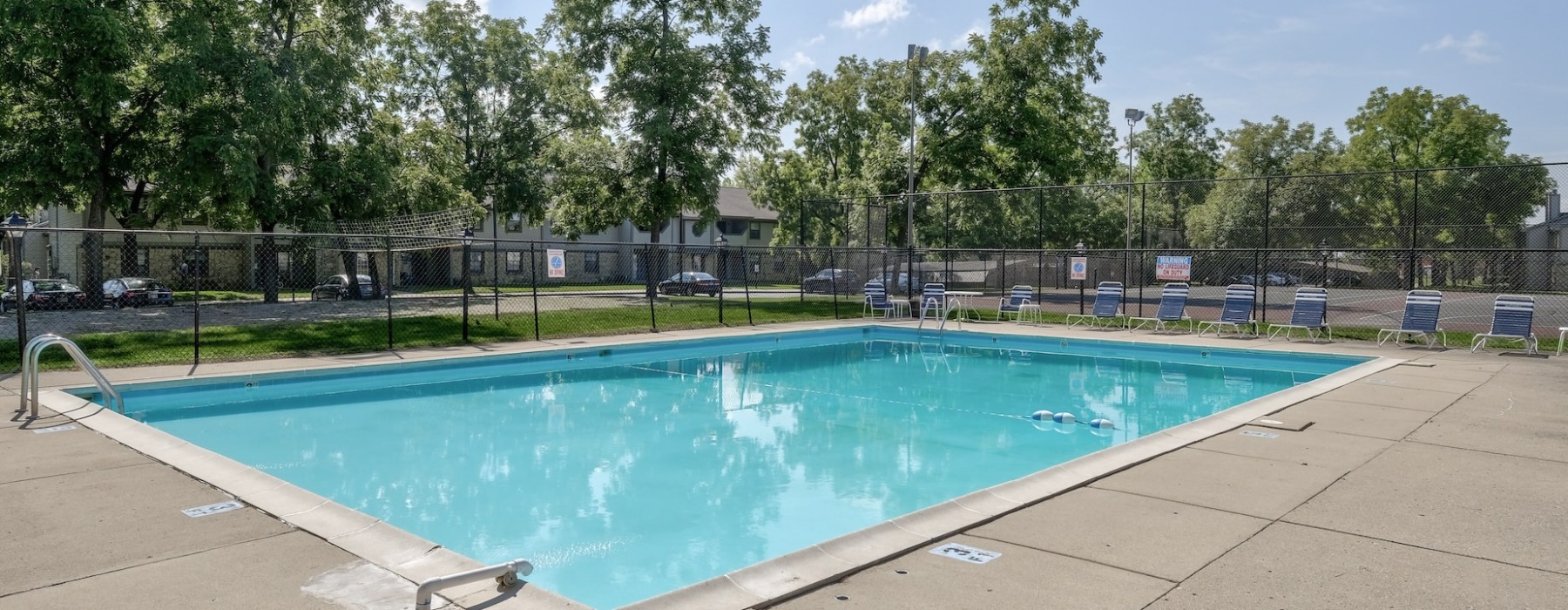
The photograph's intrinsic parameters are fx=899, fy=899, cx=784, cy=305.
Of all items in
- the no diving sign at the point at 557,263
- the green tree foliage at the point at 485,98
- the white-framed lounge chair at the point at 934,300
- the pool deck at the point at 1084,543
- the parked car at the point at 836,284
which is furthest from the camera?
the green tree foliage at the point at 485,98

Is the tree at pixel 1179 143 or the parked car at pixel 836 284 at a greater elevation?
the tree at pixel 1179 143

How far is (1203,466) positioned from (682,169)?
27443 millimetres

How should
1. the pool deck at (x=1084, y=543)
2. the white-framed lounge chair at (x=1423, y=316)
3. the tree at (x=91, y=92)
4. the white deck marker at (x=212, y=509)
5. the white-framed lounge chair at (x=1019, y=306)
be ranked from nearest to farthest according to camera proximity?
the pool deck at (x=1084, y=543) < the white deck marker at (x=212, y=509) < the white-framed lounge chair at (x=1423, y=316) < the tree at (x=91, y=92) < the white-framed lounge chair at (x=1019, y=306)

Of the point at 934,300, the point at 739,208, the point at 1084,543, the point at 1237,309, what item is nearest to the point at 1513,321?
the point at 1237,309

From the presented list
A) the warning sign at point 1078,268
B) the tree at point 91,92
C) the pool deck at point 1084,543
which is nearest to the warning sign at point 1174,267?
the warning sign at point 1078,268

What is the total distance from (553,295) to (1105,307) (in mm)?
13081

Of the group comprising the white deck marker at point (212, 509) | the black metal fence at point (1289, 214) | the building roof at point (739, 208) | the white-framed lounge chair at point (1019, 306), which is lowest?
the white deck marker at point (212, 509)

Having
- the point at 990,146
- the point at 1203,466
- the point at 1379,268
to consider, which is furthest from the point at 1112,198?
the point at 1203,466

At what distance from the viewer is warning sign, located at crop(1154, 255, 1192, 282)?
2012cm

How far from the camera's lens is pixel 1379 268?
1997 centimetres

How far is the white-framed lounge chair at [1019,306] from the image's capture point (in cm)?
2184

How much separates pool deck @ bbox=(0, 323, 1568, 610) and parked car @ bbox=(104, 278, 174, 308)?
2024 cm

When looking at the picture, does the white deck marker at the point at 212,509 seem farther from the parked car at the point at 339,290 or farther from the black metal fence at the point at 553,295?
the parked car at the point at 339,290

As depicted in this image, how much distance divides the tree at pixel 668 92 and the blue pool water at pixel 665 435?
15.9 m
